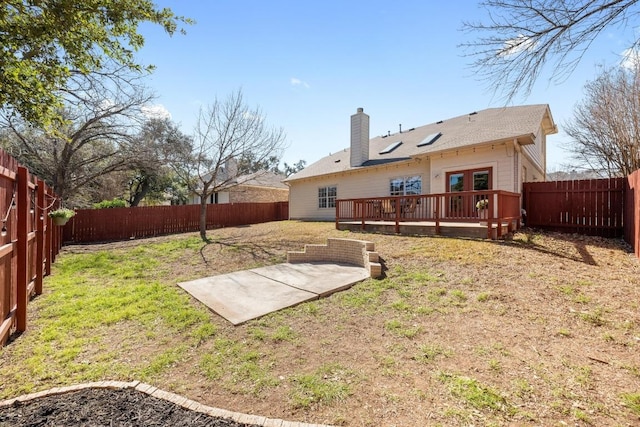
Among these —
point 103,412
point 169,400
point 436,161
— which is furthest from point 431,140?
point 103,412

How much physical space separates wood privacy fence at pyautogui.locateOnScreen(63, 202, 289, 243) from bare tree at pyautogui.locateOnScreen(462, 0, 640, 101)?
14.6m

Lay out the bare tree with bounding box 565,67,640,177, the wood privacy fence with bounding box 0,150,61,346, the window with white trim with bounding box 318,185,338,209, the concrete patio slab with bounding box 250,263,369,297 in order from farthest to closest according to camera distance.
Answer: the window with white trim with bounding box 318,185,338,209 < the bare tree with bounding box 565,67,640,177 < the concrete patio slab with bounding box 250,263,369,297 < the wood privacy fence with bounding box 0,150,61,346

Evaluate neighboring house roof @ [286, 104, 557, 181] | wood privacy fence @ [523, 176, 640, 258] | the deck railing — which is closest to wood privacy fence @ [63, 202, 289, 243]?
neighboring house roof @ [286, 104, 557, 181]

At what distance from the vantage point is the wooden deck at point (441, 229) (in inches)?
287

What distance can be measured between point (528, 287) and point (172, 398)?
16.1 ft

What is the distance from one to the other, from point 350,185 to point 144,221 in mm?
10099

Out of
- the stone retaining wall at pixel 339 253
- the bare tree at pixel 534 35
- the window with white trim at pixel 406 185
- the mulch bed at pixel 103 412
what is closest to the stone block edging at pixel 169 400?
the mulch bed at pixel 103 412

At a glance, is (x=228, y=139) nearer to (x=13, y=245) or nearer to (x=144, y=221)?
(x=144, y=221)

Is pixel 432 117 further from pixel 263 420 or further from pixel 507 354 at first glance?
pixel 263 420

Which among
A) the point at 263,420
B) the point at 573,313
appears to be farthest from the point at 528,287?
the point at 263,420

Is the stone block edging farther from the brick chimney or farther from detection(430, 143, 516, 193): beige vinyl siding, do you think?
the brick chimney

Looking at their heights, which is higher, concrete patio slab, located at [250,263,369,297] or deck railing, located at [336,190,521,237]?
deck railing, located at [336,190,521,237]

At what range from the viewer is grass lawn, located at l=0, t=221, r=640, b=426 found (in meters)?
2.28

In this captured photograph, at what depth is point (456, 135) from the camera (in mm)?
11000
